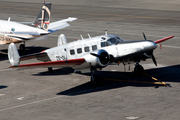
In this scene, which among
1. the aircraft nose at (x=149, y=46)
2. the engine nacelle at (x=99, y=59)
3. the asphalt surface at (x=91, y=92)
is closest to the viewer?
the asphalt surface at (x=91, y=92)

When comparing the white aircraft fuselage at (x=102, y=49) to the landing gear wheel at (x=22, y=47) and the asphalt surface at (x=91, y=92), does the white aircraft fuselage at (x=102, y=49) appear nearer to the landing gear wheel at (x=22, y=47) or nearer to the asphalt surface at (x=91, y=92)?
the asphalt surface at (x=91, y=92)

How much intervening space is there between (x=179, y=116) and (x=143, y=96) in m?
4.38

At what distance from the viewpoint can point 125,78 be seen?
91.2ft

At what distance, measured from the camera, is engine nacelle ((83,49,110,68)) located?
24656 millimetres

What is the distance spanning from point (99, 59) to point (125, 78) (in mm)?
4329

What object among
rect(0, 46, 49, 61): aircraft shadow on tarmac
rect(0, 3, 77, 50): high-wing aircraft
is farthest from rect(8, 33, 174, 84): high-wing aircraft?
rect(0, 46, 49, 61): aircraft shadow on tarmac

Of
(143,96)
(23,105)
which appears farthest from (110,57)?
(23,105)

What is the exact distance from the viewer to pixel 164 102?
70.6 ft

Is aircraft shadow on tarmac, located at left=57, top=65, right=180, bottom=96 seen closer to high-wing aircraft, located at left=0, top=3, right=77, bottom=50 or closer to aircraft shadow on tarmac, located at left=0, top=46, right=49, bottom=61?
high-wing aircraft, located at left=0, top=3, right=77, bottom=50

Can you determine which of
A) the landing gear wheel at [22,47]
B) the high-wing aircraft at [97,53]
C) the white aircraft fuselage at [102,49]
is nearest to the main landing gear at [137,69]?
the high-wing aircraft at [97,53]

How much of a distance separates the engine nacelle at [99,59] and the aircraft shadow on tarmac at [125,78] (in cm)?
179

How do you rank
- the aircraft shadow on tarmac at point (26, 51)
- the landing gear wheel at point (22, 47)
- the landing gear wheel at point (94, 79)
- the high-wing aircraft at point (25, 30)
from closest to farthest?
the landing gear wheel at point (94, 79) → the high-wing aircraft at point (25, 30) → the aircraft shadow on tarmac at point (26, 51) → the landing gear wheel at point (22, 47)

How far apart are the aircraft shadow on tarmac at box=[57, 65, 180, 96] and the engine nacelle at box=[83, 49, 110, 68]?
179cm

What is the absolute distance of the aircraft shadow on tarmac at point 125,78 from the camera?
985 inches
